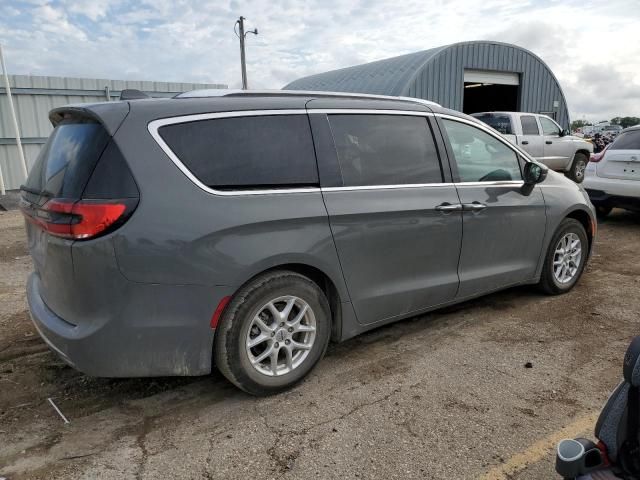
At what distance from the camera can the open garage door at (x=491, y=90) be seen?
816 inches

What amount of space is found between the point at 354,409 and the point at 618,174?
710 cm

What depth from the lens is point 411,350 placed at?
3689 millimetres

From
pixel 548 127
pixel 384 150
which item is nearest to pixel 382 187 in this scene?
pixel 384 150

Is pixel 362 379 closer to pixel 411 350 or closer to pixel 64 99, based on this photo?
pixel 411 350

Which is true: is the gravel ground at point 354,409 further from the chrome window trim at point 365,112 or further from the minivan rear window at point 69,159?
the chrome window trim at point 365,112

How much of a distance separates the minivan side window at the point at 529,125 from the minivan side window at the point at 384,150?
10968 millimetres

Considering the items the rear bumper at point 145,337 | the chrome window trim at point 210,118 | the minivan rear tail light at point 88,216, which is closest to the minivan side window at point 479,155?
the chrome window trim at point 210,118

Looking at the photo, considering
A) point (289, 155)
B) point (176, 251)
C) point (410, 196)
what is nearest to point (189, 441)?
point (176, 251)

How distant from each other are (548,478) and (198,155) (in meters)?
2.37

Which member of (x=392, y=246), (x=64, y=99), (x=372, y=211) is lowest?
(x=392, y=246)

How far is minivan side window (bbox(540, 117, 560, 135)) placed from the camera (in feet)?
46.0

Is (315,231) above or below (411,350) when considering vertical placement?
above

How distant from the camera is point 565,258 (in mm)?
4793

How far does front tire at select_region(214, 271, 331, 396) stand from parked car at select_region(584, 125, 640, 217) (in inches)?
265
